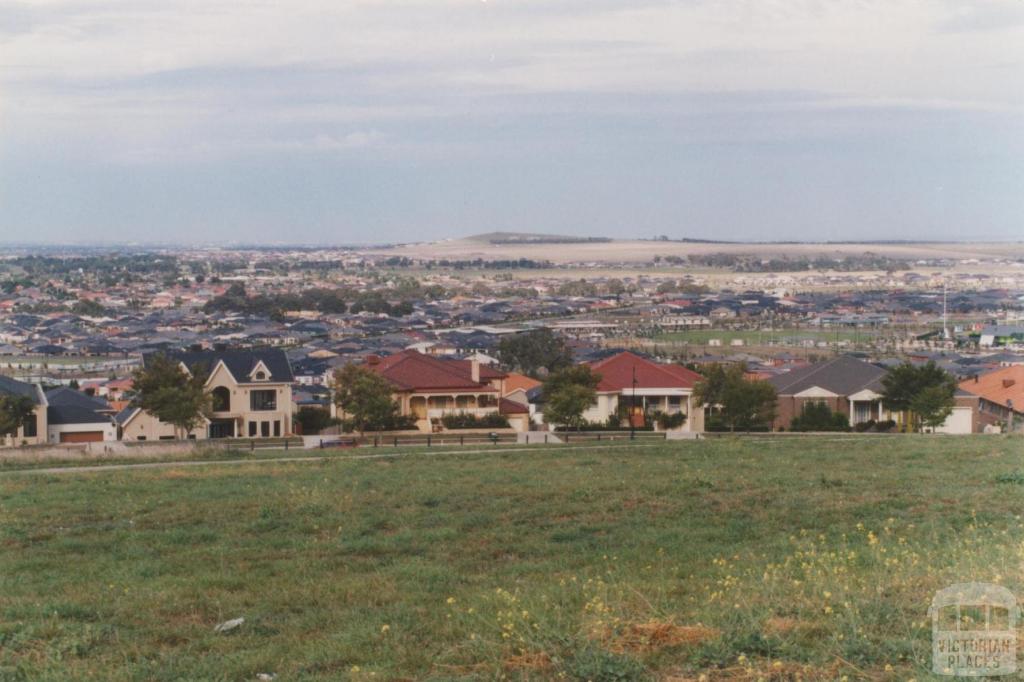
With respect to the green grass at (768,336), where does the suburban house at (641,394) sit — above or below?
below

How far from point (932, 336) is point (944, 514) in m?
89.9

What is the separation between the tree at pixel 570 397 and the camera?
39.9 meters

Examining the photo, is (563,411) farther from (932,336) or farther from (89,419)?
(932,336)

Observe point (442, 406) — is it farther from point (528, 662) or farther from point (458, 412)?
point (528, 662)

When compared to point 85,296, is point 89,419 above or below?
below

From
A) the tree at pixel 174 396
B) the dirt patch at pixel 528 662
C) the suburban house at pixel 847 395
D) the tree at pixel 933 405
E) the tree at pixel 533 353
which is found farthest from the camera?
the tree at pixel 533 353

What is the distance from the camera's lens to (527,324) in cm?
11725

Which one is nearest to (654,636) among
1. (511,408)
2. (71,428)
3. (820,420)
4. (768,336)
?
(820,420)

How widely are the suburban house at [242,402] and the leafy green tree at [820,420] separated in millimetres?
16988

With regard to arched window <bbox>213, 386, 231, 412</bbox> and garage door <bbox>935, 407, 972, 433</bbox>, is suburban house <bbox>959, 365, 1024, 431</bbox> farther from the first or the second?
arched window <bbox>213, 386, 231, 412</bbox>

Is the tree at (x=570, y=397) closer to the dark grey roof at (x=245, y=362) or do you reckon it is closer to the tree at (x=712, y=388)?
the tree at (x=712, y=388)

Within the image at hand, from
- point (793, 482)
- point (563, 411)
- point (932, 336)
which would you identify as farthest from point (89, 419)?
point (932, 336)

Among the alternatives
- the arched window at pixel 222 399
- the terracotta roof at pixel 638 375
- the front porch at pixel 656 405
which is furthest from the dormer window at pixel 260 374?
the front porch at pixel 656 405

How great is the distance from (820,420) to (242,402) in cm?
1928
